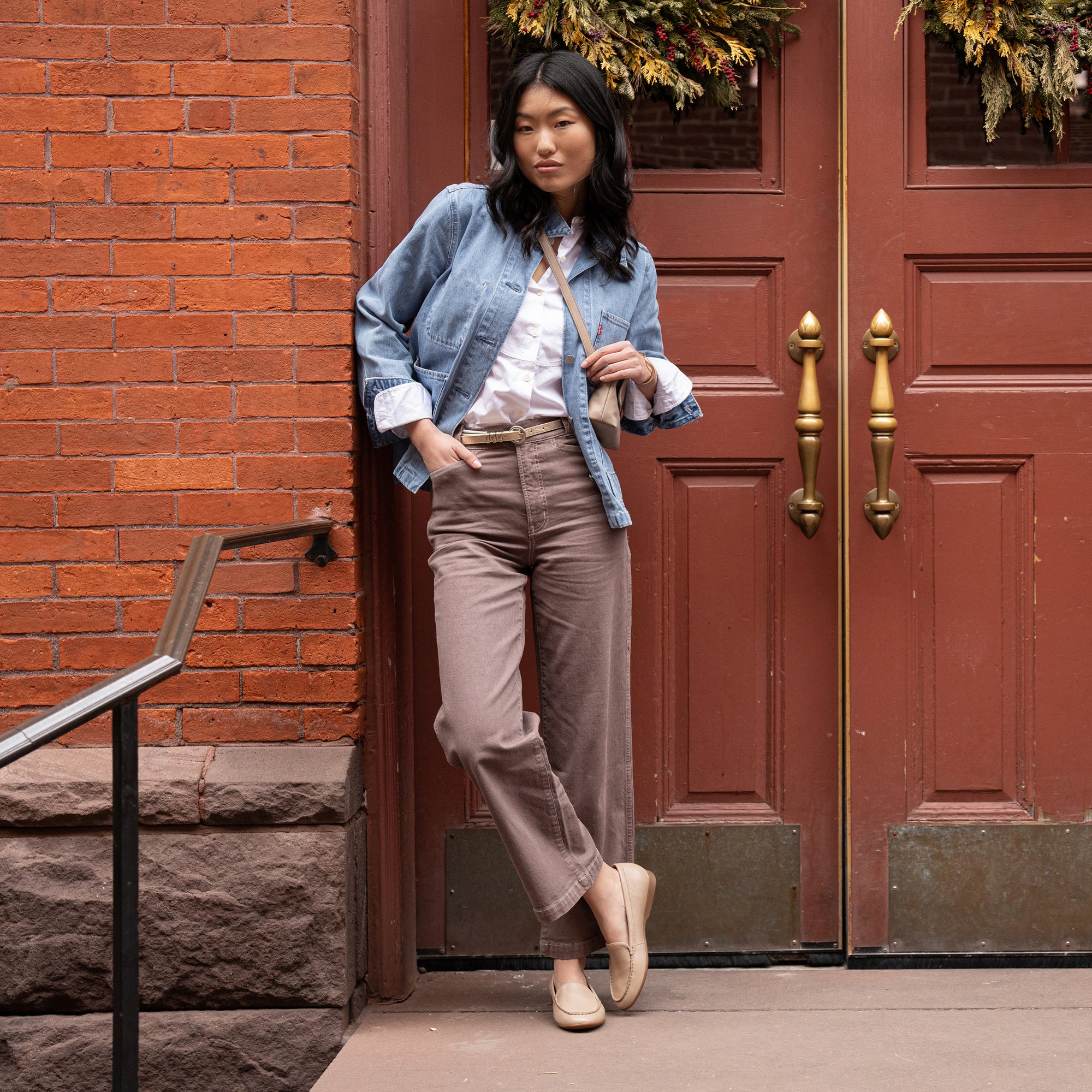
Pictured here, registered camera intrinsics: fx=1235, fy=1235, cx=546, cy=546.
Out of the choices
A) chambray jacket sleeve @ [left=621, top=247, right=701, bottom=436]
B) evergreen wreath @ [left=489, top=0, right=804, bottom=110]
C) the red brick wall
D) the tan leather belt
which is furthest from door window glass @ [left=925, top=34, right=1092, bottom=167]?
the red brick wall

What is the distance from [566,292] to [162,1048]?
190cm

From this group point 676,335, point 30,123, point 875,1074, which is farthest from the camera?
point 676,335

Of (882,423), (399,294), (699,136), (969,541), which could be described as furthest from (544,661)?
(699,136)

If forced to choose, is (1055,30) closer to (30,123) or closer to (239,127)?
(239,127)

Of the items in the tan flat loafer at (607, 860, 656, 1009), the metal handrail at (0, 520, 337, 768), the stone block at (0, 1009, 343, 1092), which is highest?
the metal handrail at (0, 520, 337, 768)

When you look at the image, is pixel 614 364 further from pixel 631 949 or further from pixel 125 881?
pixel 125 881

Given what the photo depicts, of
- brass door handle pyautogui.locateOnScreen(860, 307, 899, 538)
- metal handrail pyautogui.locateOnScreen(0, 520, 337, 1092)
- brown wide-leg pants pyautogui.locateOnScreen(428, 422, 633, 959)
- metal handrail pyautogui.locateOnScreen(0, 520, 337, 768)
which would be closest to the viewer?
metal handrail pyautogui.locateOnScreen(0, 520, 337, 768)

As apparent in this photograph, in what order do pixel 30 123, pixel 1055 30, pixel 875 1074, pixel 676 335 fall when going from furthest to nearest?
pixel 676 335 < pixel 1055 30 < pixel 30 123 < pixel 875 1074

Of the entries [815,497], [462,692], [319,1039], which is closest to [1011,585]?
[815,497]

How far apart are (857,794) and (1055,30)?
191cm

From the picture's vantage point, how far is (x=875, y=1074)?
2412 mm

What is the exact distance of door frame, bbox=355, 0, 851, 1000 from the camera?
9.44 ft

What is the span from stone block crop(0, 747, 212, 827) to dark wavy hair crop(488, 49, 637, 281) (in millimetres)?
1397

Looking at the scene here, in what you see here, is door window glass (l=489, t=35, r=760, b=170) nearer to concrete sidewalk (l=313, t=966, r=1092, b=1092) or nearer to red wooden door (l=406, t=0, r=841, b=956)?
red wooden door (l=406, t=0, r=841, b=956)
